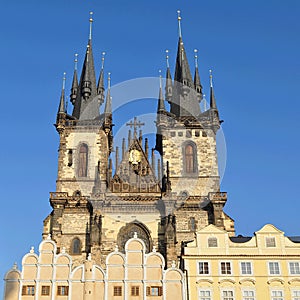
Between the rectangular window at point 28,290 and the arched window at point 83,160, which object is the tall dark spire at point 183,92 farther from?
the rectangular window at point 28,290

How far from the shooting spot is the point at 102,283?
30.1 m

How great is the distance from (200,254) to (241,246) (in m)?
2.37

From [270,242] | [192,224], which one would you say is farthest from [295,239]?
[192,224]

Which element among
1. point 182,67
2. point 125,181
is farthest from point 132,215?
point 182,67

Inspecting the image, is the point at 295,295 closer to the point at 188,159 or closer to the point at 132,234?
the point at 132,234

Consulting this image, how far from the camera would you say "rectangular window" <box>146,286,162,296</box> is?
29.8 m

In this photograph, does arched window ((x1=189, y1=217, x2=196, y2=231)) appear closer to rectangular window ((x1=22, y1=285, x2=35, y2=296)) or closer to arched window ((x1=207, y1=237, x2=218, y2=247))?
arched window ((x1=207, y1=237, x2=218, y2=247))

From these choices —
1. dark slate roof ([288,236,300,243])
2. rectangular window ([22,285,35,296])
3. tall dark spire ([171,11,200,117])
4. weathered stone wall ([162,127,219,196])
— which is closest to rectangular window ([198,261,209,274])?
dark slate roof ([288,236,300,243])

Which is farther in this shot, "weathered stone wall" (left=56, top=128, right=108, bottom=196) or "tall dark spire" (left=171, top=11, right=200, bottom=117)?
A: "tall dark spire" (left=171, top=11, right=200, bottom=117)

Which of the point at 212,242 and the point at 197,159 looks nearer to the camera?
the point at 212,242

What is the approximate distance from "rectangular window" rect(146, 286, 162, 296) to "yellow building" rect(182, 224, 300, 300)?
171cm

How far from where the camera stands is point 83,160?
48469 millimetres

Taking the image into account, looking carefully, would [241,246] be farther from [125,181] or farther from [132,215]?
[125,181]

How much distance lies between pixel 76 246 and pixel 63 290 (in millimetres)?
12932
